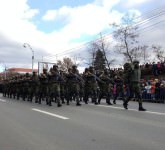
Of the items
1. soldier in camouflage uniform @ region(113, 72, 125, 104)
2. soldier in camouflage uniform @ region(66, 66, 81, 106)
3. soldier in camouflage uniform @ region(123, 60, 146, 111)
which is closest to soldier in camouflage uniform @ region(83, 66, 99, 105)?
soldier in camouflage uniform @ region(66, 66, 81, 106)

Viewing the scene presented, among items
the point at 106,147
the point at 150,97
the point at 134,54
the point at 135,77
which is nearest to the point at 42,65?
the point at 134,54

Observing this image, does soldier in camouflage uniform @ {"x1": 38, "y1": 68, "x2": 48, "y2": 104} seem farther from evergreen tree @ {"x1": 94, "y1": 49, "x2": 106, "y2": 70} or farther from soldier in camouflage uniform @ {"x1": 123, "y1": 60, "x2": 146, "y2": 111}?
evergreen tree @ {"x1": 94, "y1": 49, "x2": 106, "y2": 70}

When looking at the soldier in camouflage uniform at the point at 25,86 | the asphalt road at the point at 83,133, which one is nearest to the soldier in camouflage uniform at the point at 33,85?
the soldier in camouflage uniform at the point at 25,86

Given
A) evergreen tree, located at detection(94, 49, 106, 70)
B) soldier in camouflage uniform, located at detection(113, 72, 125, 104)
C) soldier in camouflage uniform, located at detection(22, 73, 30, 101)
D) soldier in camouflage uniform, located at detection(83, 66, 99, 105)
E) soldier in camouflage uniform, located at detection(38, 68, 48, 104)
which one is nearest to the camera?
soldier in camouflage uniform, located at detection(83, 66, 99, 105)

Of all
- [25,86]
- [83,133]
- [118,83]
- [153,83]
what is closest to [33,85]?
[25,86]

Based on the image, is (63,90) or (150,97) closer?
(63,90)

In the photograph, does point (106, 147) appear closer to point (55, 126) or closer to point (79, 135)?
point (79, 135)

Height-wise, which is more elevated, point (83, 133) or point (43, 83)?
point (43, 83)

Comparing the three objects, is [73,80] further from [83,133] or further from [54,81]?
[83,133]

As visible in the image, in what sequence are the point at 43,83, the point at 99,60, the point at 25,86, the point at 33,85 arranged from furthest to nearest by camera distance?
the point at 99,60
the point at 25,86
the point at 33,85
the point at 43,83

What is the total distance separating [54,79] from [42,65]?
31.6 m

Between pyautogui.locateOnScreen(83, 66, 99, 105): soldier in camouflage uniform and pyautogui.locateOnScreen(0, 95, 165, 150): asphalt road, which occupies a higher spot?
pyautogui.locateOnScreen(83, 66, 99, 105): soldier in camouflage uniform

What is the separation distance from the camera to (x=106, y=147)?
23.1ft

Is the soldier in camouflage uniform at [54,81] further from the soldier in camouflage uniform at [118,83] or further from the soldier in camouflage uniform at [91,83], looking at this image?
the soldier in camouflage uniform at [118,83]
